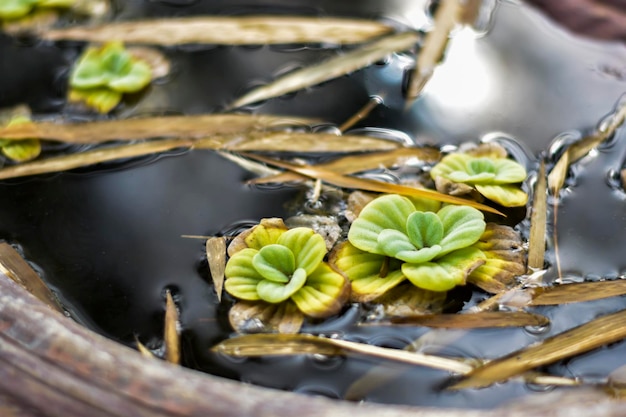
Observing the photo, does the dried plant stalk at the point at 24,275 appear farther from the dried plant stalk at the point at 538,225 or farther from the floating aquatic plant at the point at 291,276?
the dried plant stalk at the point at 538,225

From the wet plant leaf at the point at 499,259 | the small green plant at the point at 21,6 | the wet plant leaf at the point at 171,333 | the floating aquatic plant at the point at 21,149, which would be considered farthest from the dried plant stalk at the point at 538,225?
the small green plant at the point at 21,6

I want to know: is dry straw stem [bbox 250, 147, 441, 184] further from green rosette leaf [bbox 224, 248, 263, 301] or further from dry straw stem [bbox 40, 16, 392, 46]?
dry straw stem [bbox 40, 16, 392, 46]

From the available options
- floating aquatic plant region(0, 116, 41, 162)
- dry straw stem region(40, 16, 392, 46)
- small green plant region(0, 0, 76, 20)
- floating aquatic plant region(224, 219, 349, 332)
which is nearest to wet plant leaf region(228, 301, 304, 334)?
floating aquatic plant region(224, 219, 349, 332)

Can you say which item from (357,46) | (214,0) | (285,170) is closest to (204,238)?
(285,170)

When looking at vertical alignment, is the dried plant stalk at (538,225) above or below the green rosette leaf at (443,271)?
above

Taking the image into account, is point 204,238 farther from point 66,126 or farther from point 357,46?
point 357,46
